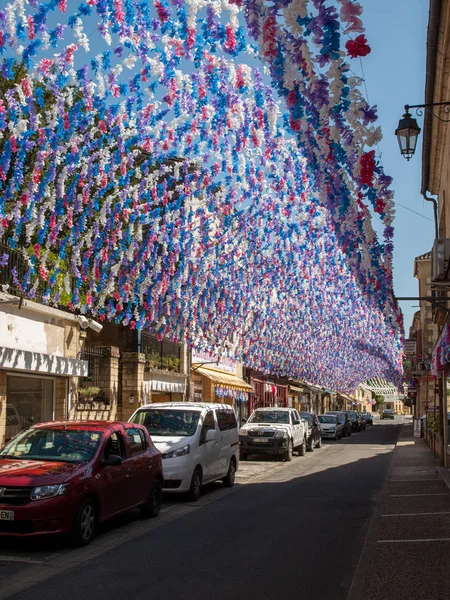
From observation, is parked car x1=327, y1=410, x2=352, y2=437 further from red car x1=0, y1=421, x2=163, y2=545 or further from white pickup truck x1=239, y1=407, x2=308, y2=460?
red car x1=0, y1=421, x2=163, y2=545

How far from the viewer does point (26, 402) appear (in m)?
20.5

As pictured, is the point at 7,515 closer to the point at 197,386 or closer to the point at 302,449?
the point at 302,449

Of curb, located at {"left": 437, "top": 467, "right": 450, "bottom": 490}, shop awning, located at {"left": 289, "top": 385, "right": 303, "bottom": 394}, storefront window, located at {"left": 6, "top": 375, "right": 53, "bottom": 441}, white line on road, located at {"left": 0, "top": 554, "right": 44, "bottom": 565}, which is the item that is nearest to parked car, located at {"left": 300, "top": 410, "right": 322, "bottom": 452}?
curb, located at {"left": 437, "top": 467, "right": 450, "bottom": 490}

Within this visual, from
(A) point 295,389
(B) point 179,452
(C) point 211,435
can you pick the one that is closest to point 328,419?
(A) point 295,389

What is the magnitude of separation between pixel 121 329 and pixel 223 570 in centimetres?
2248

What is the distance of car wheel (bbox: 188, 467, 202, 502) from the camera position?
15.2 meters

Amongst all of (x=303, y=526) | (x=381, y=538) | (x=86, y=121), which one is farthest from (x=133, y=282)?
(x=381, y=538)

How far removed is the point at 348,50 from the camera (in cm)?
714

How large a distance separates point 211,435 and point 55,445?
5.81 m

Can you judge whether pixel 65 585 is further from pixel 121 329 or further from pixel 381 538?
pixel 121 329

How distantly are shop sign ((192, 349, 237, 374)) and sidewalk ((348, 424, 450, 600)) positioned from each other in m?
19.2

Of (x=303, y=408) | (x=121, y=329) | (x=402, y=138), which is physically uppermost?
(x=402, y=138)

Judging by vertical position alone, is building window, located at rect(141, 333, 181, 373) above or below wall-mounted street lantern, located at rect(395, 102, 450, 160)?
below

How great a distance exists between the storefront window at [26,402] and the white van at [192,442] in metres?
4.38
